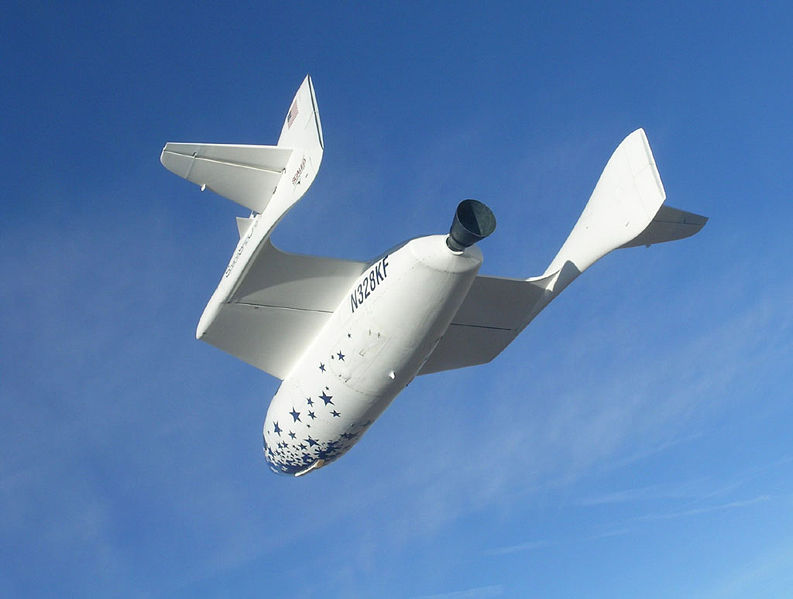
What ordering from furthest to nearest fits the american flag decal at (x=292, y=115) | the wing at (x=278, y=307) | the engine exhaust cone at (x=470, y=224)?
1. the wing at (x=278, y=307)
2. the american flag decal at (x=292, y=115)
3. the engine exhaust cone at (x=470, y=224)

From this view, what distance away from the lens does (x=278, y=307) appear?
55.7ft

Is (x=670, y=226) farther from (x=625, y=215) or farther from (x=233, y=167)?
(x=233, y=167)

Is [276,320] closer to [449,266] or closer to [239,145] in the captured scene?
[239,145]

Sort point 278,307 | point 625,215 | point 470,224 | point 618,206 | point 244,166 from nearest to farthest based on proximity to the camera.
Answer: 1. point 470,224
2. point 244,166
3. point 625,215
4. point 618,206
5. point 278,307

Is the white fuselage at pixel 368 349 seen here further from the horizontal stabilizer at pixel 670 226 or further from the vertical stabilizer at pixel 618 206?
the horizontal stabilizer at pixel 670 226

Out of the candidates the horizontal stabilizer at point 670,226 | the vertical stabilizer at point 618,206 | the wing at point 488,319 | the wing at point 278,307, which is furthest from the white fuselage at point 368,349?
the horizontal stabilizer at point 670,226

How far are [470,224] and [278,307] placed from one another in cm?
573

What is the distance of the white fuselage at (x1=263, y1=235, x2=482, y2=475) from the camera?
13664mm

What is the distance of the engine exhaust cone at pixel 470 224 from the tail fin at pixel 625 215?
13.3 ft

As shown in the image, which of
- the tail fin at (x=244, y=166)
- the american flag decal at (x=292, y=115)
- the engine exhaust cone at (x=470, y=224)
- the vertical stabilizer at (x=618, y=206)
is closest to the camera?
the engine exhaust cone at (x=470, y=224)

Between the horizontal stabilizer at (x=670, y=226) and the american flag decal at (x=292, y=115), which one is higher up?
the american flag decal at (x=292, y=115)

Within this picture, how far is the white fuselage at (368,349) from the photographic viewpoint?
13664mm

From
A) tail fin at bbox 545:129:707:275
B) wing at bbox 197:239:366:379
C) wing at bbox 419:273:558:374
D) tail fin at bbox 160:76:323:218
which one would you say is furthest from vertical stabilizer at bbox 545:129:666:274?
tail fin at bbox 160:76:323:218

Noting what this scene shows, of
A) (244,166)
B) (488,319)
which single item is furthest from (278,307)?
(488,319)
